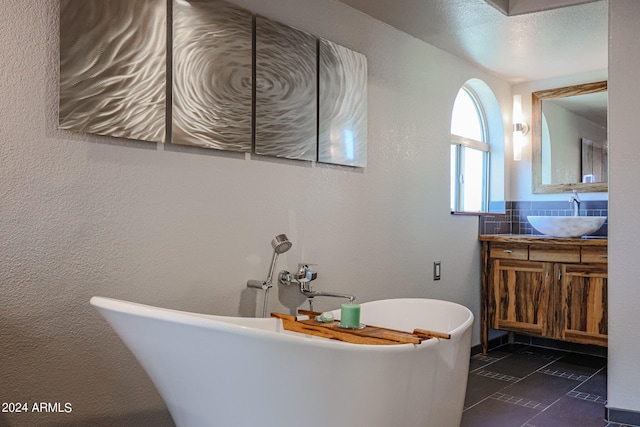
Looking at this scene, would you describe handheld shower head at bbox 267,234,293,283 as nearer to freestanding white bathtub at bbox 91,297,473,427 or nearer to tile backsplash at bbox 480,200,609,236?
freestanding white bathtub at bbox 91,297,473,427

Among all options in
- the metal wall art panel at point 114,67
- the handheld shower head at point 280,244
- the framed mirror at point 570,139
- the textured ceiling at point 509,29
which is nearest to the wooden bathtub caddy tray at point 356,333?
the handheld shower head at point 280,244

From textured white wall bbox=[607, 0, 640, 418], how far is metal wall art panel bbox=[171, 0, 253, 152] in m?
1.87

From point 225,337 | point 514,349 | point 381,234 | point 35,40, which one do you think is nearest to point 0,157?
point 35,40

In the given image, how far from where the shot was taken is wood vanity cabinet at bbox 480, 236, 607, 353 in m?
3.56

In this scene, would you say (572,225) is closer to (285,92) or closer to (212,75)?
(285,92)

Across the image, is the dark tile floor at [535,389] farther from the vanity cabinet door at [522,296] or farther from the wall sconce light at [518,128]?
the wall sconce light at [518,128]

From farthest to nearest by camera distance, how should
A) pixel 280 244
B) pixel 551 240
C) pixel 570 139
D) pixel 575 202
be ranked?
pixel 570 139 → pixel 575 202 → pixel 551 240 → pixel 280 244

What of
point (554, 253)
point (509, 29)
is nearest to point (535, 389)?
point (554, 253)

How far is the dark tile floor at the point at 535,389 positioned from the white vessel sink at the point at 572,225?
3.01ft

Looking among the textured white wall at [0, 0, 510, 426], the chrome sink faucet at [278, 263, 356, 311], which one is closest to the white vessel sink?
the textured white wall at [0, 0, 510, 426]

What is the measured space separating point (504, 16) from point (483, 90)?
1.26m

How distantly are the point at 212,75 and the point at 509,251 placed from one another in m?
2.71

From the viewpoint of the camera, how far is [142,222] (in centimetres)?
199

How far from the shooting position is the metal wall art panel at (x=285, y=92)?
2.40m
